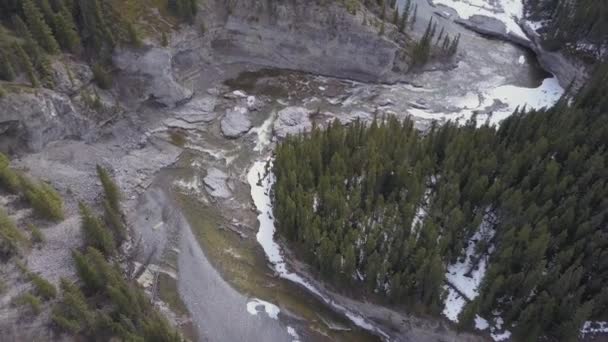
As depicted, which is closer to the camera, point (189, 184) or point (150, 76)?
point (189, 184)

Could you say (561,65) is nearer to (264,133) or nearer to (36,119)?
(264,133)

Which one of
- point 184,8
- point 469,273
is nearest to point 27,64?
point 184,8

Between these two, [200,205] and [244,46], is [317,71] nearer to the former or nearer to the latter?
[244,46]

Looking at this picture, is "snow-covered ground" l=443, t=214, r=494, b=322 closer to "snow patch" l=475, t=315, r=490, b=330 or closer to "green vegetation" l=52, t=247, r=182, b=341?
"snow patch" l=475, t=315, r=490, b=330

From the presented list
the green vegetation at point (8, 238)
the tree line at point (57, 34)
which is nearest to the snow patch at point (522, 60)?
the tree line at point (57, 34)

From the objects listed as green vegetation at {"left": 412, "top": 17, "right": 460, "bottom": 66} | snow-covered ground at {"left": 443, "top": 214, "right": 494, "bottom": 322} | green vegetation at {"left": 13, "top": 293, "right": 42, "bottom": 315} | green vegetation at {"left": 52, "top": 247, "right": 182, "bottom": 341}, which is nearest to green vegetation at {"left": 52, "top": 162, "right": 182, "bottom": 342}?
green vegetation at {"left": 52, "top": 247, "right": 182, "bottom": 341}

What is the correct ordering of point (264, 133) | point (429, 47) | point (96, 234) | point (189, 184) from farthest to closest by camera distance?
point (429, 47) → point (264, 133) → point (189, 184) → point (96, 234)

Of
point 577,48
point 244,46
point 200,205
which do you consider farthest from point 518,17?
point 200,205
